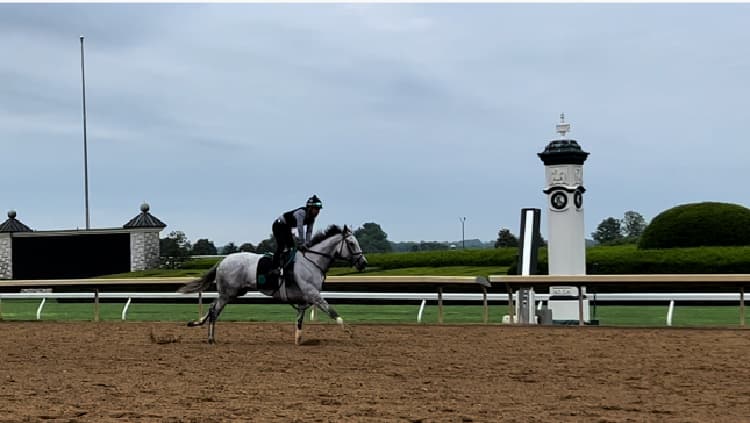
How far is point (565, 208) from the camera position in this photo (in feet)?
59.0

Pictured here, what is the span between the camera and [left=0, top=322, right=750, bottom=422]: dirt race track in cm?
736

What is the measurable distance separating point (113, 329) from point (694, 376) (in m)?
10.5

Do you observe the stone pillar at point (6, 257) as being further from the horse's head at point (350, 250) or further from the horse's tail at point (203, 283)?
the horse's head at point (350, 250)

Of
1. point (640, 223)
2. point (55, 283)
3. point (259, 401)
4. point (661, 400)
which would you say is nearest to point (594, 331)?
point (661, 400)

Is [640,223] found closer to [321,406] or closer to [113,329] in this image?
[113,329]

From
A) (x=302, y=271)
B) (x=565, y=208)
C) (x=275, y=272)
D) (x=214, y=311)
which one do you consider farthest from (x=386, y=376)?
(x=565, y=208)

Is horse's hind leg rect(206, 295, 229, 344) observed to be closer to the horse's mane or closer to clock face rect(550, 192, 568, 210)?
the horse's mane

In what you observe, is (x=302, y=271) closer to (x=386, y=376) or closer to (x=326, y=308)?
(x=326, y=308)

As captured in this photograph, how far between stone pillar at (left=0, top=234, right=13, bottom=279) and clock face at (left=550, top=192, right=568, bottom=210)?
76.7 ft

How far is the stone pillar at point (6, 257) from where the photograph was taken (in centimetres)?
3538

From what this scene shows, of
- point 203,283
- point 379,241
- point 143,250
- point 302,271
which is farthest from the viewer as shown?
point 379,241

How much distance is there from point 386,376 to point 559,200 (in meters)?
9.14

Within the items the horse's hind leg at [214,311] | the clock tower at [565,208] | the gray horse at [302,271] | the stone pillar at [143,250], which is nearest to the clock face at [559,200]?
the clock tower at [565,208]

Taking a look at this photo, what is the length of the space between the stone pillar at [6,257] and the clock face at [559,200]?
23.4 m
